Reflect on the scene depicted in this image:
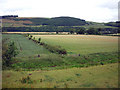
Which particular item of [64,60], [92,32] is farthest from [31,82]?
[92,32]

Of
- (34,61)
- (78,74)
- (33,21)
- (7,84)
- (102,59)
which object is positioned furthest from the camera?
(33,21)

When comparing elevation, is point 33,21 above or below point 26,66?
above

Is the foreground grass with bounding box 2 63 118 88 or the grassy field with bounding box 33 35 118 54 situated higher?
the grassy field with bounding box 33 35 118 54

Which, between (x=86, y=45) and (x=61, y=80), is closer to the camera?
(x=61, y=80)

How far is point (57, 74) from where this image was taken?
15688mm

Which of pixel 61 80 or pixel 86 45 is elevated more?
pixel 86 45

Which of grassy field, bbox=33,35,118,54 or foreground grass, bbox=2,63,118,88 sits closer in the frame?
foreground grass, bbox=2,63,118,88

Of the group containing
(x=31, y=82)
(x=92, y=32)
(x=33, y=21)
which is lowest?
(x=31, y=82)

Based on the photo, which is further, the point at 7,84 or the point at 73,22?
the point at 73,22

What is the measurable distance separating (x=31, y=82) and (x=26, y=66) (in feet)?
19.6

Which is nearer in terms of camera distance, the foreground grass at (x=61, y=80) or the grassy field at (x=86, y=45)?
the foreground grass at (x=61, y=80)

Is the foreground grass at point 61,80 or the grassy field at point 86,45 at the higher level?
the grassy field at point 86,45

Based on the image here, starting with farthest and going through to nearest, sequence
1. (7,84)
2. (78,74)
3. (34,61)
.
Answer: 1. (34,61)
2. (78,74)
3. (7,84)

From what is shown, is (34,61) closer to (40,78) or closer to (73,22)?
(40,78)
